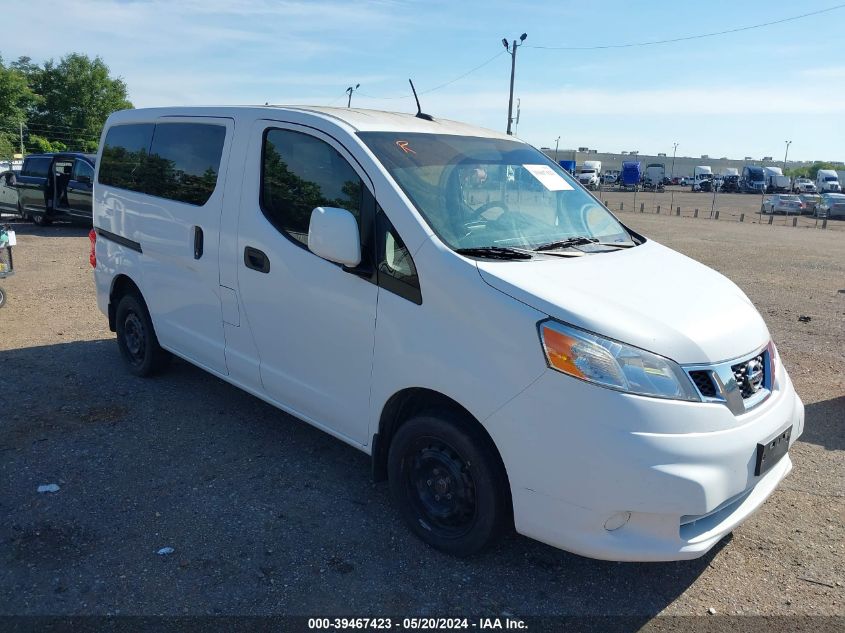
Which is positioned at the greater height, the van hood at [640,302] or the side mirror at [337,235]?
the side mirror at [337,235]

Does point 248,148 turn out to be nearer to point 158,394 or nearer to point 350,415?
point 350,415

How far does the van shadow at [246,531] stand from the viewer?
3004 millimetres

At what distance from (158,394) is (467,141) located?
→ 10.5ft

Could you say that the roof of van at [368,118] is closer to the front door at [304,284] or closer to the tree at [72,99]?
the front door at [304,284]

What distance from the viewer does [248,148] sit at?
4.16 m

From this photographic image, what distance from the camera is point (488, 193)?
372 cm

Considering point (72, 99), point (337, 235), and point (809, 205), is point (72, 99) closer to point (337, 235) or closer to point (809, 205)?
point (809, 205)

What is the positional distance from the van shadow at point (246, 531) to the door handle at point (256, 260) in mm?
1243

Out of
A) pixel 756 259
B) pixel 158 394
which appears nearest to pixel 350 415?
pixel 158 394

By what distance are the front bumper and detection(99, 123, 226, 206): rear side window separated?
276cm

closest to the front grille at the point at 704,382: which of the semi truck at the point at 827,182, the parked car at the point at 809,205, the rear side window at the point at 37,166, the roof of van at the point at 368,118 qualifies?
the roof of van at the point at 368,118

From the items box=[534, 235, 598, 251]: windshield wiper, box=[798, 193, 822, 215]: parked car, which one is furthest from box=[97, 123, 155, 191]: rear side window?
box=[798, 193, 822, 215]: parked car

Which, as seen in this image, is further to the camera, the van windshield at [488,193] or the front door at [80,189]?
the front door at [80,189]

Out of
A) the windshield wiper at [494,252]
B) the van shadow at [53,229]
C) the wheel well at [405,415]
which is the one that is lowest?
the van shadow at [53,229]
